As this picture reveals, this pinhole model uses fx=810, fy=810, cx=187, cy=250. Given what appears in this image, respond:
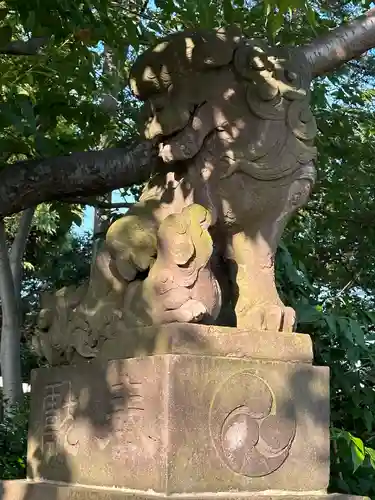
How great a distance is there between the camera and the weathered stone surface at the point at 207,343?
3.04 metres

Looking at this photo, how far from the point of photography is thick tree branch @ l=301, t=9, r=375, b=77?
14.1 feet

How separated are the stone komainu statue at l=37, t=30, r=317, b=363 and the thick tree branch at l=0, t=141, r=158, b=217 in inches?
22.6

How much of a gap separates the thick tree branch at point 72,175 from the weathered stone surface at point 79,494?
1.42m

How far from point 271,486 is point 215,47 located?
6.06ft

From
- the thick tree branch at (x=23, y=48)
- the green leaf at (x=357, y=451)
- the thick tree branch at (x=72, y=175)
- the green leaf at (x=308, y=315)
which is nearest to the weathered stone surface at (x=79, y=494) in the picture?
the green leaf at (x=357, y=451)

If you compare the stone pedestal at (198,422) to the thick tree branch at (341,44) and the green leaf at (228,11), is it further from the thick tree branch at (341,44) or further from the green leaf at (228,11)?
the green leaf at (228,11)

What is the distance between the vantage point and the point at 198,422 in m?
3.00

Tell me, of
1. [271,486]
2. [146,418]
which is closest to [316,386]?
[271,486]

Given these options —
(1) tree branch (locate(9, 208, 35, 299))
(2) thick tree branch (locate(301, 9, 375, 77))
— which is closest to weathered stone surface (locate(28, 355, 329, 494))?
(2) thick tree branch (locate(301, 9, 375, 77))

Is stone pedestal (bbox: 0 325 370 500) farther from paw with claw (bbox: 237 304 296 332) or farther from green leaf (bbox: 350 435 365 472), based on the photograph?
green leaf (bbox: 350 435 365 472)

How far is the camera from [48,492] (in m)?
3.35

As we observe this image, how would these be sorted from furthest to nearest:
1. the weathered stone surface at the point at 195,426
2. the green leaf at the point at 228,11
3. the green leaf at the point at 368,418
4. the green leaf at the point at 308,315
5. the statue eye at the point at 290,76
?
the green leaf at the point at 368,418, the green leaf at the point at 228,11, the green leaf at the point at 308,315, the statue eye at the point at 290,76, the weathered stone surface at the point at 195,426

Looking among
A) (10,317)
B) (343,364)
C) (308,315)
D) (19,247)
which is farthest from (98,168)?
(19,247)

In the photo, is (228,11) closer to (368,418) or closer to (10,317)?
(368,418)
